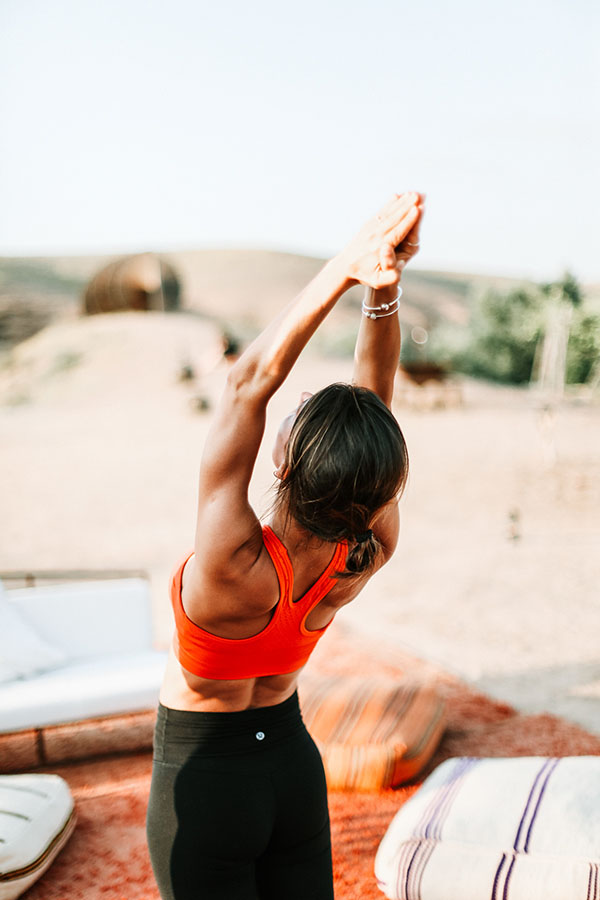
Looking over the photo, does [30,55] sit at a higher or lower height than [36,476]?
higher

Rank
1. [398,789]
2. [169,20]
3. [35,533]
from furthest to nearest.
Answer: [169,20], [35,533], [398,789]

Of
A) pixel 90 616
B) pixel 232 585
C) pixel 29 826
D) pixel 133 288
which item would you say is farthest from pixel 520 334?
pixel 133 288

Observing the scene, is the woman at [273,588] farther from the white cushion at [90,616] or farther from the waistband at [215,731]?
→ the white cushion at [90,616]

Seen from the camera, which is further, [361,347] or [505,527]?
[505,527]

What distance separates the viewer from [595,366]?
24.8ft

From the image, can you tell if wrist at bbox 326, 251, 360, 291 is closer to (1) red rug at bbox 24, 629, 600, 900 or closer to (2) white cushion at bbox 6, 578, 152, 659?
(1) red rug at bbox 24, 629, 600, 900

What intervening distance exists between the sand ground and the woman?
0.09 m

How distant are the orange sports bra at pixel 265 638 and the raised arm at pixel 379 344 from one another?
258 millimetres

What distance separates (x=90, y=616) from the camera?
9.78 feet

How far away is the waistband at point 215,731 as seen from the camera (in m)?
0.93

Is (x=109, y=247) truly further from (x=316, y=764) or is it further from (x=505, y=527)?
(x=316, y=764)

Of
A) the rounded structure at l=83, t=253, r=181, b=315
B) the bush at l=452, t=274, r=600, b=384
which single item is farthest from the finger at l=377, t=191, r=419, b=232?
the rounded structure at l=83, t=253, r=181, b=315

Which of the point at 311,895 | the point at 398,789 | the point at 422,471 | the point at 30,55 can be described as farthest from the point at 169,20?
the point at 311,895

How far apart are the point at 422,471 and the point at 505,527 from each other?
1.41m
